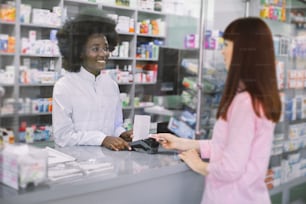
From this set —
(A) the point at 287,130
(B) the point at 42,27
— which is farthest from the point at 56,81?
(A) the point at 287,130

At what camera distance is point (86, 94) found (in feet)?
6.72

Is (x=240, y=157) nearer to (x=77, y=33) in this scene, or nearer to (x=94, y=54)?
(x=94, y=54)

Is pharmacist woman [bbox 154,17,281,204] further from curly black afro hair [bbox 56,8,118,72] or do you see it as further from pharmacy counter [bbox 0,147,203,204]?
curly black afro hair [bbox 56,8,118,72]

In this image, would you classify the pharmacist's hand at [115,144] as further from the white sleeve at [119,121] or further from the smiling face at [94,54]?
the smiling face at [94,54]

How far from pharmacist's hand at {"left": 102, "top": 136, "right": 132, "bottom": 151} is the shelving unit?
0.29 metres

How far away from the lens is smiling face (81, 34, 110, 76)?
6.81ft

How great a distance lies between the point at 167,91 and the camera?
252 centimetres

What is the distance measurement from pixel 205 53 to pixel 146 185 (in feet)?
2.80

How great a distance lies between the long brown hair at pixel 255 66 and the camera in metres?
1.31

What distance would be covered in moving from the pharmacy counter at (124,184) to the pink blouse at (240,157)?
205 mm

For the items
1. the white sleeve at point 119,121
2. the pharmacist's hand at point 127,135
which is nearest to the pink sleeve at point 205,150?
the pharmacist's hand at point 127,135

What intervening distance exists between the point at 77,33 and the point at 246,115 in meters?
1.20

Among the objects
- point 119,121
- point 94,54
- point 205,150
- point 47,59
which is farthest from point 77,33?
point 205,150

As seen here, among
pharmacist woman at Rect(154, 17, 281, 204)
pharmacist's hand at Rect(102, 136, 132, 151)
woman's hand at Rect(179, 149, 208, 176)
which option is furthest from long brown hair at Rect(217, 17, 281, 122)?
pharmacist's hand at Rect(102, 136, 132, 151)
